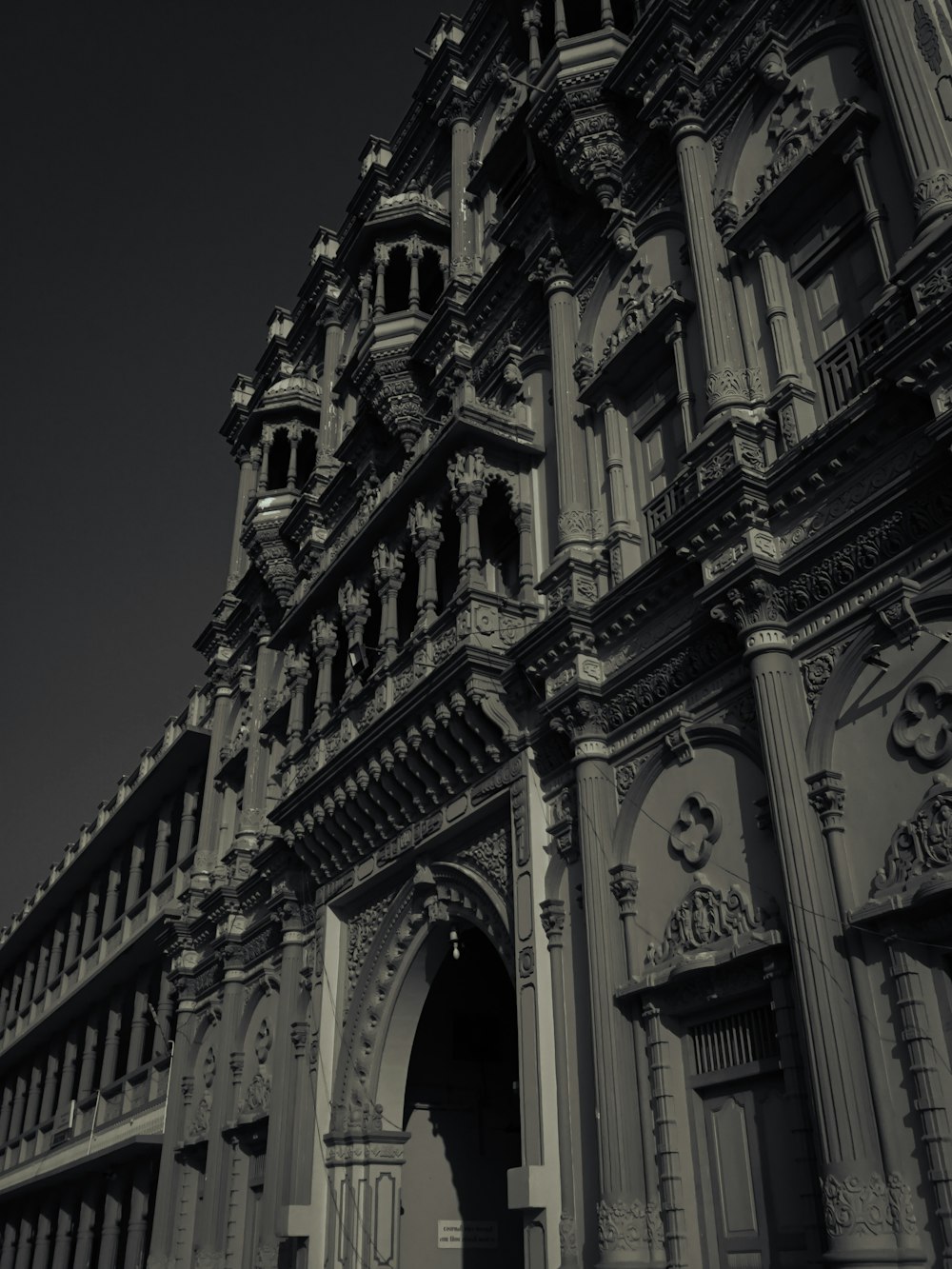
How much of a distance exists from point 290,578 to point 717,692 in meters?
16.0

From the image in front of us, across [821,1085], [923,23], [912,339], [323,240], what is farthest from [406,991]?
[323,240]

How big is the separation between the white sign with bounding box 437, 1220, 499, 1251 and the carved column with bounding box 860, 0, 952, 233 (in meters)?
14.6

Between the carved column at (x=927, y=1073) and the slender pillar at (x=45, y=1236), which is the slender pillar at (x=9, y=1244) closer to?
the slender pillar at (x=45, y=1236)

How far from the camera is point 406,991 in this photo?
54.7 ft

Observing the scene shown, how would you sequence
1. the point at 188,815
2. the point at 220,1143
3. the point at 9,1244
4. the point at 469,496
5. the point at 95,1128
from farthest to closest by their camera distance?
1. the point at 9,1244
2. the point at 95,1128
3. the point at 188,815
4. the point at 220,1143
5. the point at 469,496

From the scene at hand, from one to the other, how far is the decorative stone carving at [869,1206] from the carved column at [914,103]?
779cm

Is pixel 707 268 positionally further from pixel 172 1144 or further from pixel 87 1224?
pixel 87 1224

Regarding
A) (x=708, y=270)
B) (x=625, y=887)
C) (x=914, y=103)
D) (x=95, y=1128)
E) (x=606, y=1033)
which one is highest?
(x=708, y=270)

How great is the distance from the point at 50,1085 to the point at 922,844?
109ft

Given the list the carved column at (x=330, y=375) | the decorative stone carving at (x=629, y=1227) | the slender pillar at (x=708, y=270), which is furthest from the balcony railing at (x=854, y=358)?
the carved column at (x=330, y=375)

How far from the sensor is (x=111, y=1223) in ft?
87.2

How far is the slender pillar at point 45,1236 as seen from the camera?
1220 inches

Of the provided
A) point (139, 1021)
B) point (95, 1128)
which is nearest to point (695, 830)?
point (139, 1021)

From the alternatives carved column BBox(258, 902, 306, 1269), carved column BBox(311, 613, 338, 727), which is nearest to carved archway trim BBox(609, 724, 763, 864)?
carved column BBox(258, 902, 306, 1269)
